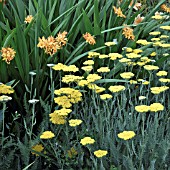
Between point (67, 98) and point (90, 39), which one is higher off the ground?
point (90, 39)

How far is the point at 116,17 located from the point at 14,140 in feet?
4.08

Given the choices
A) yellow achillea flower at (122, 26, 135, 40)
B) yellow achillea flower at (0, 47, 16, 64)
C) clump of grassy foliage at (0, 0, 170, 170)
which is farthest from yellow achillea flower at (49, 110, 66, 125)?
yellow achillea flower at (122, 26, 135, 40)

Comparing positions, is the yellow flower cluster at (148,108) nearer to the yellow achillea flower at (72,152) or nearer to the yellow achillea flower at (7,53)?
the yellow achillea flower at (72,152)

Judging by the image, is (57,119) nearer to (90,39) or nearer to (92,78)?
(92,78)

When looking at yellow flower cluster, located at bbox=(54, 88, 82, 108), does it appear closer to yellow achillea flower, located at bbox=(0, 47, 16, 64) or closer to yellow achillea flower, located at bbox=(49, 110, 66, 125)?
yellow achillea flower, located at bbox=(49, 110, 66, 125)

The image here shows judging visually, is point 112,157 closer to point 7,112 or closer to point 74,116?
point 74,116

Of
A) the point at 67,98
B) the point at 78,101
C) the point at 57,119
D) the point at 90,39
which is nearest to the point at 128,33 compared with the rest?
the point at 90,39

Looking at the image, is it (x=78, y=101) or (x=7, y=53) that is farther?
(x=78, y=101)

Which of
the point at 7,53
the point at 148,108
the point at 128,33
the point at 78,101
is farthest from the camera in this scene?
the point at 128,33

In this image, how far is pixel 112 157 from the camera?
2141 mm

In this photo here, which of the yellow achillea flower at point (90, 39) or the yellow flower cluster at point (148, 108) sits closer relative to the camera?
the yellow flower cluster at point (148, 108)

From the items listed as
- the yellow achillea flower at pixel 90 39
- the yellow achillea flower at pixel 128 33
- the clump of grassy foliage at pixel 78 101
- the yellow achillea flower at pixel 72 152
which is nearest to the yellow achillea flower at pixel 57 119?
the clump of grassy foliage at pixel 78 101

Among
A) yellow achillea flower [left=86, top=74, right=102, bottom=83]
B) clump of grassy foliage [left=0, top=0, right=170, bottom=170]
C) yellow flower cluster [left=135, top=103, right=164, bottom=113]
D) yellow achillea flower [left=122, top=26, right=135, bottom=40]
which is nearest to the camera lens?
yellow flower cluster [left=135, top=103, right=164, bottom=113]

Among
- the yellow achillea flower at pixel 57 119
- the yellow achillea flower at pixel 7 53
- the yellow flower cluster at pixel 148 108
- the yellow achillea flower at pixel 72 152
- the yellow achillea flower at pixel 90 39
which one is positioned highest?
the yellow achillea flower at pixel 90 39
